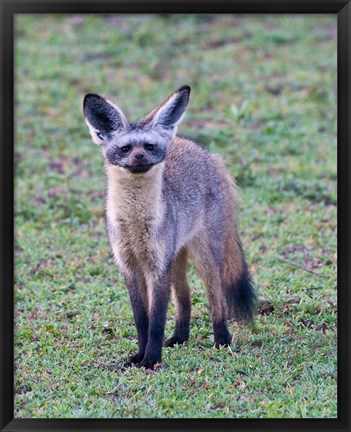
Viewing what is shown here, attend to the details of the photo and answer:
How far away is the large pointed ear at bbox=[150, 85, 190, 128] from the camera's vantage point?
6258 mm

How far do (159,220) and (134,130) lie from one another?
2.20ft

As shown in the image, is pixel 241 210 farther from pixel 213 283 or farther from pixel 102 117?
pixel 102 117

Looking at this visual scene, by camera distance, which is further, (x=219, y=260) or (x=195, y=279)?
(x=195, y=279)

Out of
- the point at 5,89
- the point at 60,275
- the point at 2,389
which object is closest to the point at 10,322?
the point at 2,389

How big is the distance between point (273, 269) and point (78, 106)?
4995mm

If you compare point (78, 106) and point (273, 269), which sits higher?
point (78, 106)

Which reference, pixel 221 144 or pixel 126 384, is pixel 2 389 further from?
pixel 221 144

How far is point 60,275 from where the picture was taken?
8.31 m

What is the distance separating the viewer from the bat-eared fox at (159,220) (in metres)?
6.22

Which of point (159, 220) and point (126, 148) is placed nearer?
point (126, 148)

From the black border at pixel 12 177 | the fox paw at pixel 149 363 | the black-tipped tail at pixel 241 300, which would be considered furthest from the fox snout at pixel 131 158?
the black-tipped tail at pixel 241 300

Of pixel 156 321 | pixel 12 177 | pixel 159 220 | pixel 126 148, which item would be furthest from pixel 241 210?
pixel 12 177

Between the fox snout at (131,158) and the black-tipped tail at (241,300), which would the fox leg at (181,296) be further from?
the fox snout at (131,158)

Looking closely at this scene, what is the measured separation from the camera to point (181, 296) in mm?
7016
